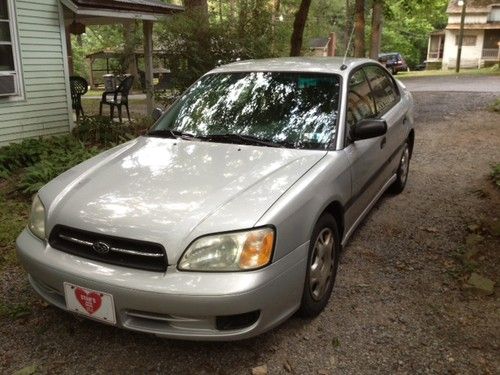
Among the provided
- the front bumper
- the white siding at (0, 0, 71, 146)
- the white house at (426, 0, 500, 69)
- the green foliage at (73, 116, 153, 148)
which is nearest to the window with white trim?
the white siding at (0, 0, 71, 146)

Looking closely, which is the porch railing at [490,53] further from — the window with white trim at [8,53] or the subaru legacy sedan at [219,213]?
the subaru legacy sedan at [219,213]

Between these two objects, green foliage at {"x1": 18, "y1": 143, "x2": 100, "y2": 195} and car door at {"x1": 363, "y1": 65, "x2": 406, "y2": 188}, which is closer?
car door at {"x1": 363, "y1": 65, "x2": 406, "y2": 188}

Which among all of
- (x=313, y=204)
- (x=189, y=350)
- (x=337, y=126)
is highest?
(x=337, y=126)

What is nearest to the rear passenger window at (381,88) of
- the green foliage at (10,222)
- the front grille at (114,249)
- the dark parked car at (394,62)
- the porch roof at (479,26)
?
the front grille at (114,249)

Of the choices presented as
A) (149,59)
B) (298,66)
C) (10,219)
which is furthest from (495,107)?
(10,219)

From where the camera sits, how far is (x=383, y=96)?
4.68 meters

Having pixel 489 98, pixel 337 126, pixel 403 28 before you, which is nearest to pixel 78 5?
pixel 337 126

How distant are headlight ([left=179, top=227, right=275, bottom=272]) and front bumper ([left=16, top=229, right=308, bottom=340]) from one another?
0.13 feet

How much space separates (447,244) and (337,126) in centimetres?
163

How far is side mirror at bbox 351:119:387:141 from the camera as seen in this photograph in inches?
134

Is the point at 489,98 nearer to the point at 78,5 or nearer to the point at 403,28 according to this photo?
the point at 78,5

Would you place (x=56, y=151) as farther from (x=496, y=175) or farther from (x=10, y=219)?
(x=496, y=175)

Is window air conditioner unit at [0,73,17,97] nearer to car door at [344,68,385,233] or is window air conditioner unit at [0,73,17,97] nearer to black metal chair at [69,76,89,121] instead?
black metal chair at [69,76,89,121]

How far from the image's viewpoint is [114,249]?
2.48 meters
